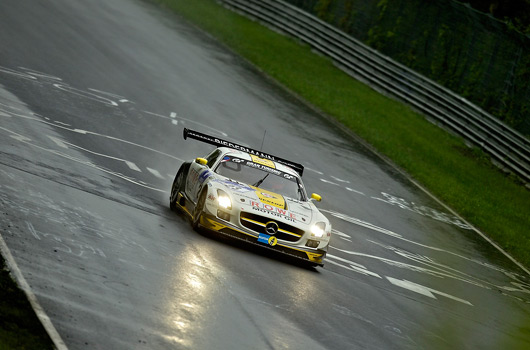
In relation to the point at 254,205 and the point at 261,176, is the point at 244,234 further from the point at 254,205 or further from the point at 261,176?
the point at 261,176

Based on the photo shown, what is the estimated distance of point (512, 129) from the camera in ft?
101

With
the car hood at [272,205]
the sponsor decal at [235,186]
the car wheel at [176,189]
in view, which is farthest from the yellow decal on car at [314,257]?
the car wheel at [176,189]

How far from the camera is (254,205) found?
13352mm

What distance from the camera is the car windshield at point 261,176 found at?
570 inches

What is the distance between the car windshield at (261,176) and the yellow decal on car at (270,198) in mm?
273

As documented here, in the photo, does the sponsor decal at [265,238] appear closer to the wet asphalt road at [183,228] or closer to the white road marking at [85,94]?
the wet asphalt road at [183,228]

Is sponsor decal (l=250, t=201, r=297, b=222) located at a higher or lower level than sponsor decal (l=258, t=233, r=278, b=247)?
A: higher

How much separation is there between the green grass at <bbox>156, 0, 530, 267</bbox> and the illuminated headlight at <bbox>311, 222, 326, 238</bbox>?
882 cm

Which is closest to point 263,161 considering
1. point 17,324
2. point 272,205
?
point 272,205

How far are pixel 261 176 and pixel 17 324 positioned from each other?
7431 millimetres

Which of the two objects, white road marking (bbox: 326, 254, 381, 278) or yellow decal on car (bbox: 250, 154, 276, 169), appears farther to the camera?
yellow decal on car (bbox: 250, 154, 276, 169)

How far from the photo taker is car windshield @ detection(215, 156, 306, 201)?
14469 millimetres

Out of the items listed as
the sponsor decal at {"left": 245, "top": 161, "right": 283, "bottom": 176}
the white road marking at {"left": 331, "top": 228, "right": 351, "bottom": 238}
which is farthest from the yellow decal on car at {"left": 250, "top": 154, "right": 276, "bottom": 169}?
the white road marking at {"left": 331, "top": 228, "right": 351, "bottom": 238}

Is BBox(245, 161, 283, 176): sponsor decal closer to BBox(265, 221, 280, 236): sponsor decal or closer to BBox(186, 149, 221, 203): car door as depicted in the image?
BBox(186, 149, 221, 203): car door
